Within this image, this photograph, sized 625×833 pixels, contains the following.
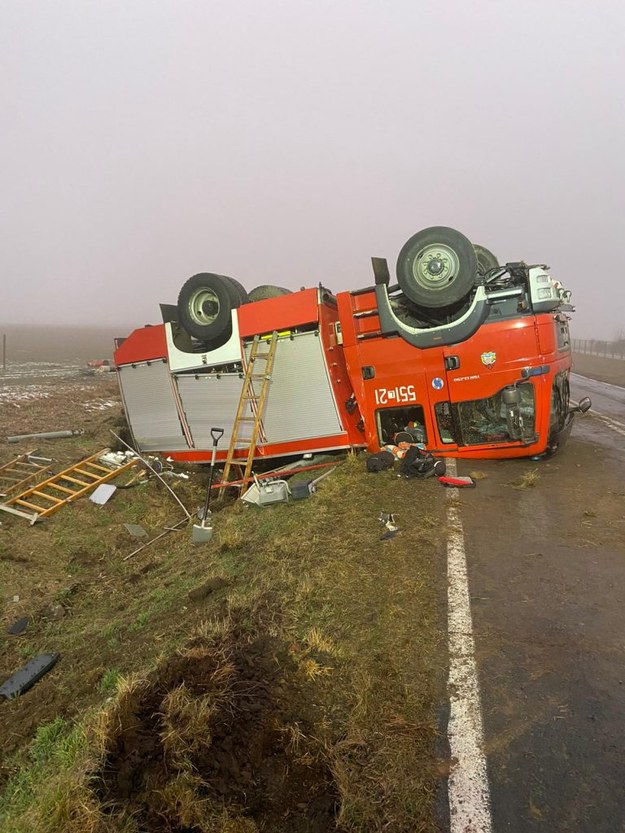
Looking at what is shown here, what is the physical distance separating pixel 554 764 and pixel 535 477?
434 centimetres

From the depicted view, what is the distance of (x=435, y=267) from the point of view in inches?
257

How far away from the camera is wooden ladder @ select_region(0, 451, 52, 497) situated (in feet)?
25.5

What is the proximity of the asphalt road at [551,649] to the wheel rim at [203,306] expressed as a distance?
4.98 m

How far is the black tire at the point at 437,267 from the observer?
6375 millimetres

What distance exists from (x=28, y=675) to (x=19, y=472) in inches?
215

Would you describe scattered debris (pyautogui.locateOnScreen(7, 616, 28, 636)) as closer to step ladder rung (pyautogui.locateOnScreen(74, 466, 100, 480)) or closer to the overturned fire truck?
step ladder rung (pyautogui.locateOnScreen(74, 466, 100, 480))

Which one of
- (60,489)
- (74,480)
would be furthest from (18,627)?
(74,480)

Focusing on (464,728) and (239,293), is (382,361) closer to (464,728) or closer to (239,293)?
(239,293)

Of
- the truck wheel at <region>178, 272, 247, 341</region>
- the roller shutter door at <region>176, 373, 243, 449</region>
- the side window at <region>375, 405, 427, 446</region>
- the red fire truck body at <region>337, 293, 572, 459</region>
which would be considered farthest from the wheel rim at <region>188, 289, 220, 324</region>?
the side window at <region>375, 405, 427, 446</region>

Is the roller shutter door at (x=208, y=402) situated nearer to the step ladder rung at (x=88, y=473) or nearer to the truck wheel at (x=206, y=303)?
the truck wheel at (x=206, y=303)

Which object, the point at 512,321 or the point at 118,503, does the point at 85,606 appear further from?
the point at 512,321

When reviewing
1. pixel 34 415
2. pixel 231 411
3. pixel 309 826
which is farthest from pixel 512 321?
pixel 34 415

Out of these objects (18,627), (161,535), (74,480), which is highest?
(74,480)

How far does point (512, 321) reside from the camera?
20.9 feet
